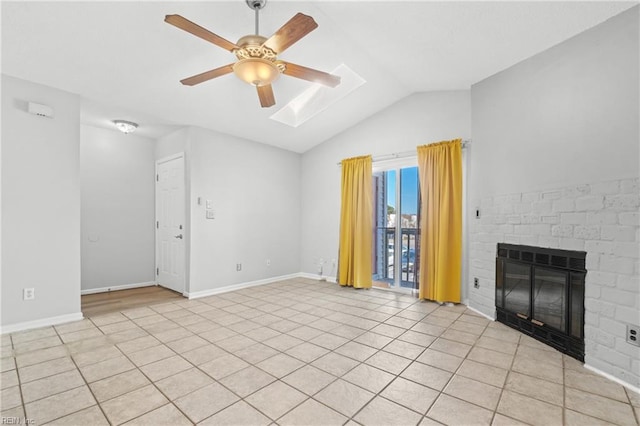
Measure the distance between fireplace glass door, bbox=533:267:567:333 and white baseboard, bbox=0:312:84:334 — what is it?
4984 mm

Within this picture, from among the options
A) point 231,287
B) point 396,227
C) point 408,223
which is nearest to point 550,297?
point 408,223

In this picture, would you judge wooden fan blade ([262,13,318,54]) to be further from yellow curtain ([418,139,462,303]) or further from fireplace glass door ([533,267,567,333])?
fireplace glass door ([533,267,567,333])

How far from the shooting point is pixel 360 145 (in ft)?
16.7

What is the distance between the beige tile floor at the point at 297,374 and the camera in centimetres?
173

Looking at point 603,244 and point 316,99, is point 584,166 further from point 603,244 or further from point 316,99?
point 316,99

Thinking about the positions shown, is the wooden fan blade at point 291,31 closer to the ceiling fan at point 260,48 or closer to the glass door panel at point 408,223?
the ceiling fan at point 260,48

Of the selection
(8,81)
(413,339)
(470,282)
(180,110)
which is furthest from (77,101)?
(470,282)

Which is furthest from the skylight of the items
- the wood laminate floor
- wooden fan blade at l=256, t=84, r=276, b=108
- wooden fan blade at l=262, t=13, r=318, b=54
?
the wood laminate floor

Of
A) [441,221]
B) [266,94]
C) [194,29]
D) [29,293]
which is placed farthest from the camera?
[441,221]

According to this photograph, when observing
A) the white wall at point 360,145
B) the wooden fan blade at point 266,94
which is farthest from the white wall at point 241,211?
the wooden fan blade at point 266,94

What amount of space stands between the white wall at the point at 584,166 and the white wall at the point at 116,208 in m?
5.45

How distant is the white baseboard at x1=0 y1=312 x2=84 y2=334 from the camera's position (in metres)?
2.88

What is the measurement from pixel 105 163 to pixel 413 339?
5272mm

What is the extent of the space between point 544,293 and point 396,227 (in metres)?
2.28
